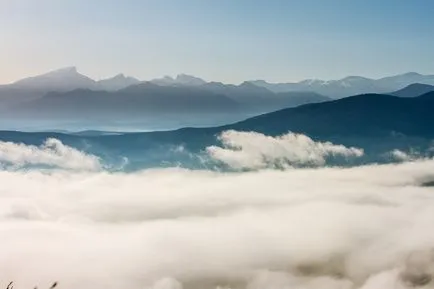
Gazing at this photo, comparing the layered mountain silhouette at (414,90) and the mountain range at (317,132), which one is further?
the layered mountain silhouette at (414,90)

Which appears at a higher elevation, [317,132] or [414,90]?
[414,90]

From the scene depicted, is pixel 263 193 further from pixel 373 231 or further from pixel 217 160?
pixel 373 231

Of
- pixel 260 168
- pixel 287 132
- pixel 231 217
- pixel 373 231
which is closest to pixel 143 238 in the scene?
pixel 231 217

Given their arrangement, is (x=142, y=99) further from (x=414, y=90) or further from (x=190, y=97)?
(x=414, y=90)

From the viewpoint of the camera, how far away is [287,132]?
37062mm

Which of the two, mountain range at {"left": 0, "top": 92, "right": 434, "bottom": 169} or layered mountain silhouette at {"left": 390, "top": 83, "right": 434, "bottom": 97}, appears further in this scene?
layered mountain silhouette at {"left": 390, "top": 83, "right": 434, "bottom": 97}

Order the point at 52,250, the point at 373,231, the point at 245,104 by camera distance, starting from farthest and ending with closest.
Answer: the point at 373,231
the point at 52,250
the point at 245,104

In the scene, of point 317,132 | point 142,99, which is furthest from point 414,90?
point 142,99

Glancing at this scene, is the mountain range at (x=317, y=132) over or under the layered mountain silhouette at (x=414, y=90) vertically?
under

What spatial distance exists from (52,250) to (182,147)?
12.6 metres

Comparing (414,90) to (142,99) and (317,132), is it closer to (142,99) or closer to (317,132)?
(317,132)

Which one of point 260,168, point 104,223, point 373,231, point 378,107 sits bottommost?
point 373,231

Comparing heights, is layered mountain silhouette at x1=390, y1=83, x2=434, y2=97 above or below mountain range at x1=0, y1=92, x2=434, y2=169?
above

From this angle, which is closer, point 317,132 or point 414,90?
point 414,90
